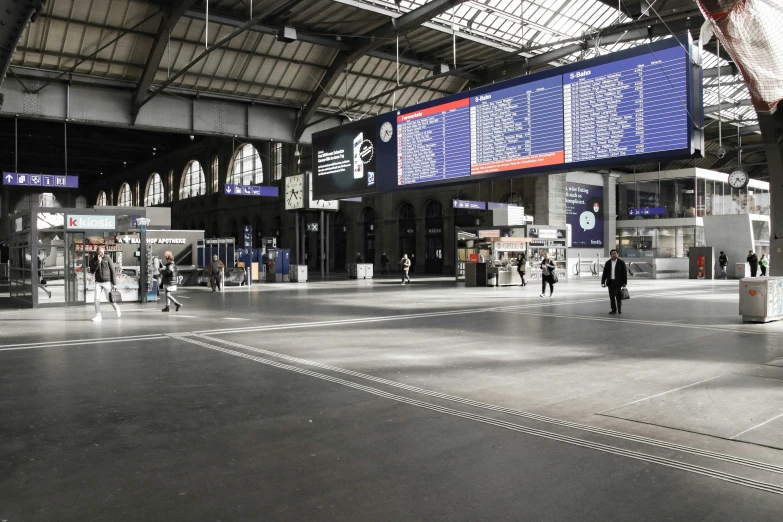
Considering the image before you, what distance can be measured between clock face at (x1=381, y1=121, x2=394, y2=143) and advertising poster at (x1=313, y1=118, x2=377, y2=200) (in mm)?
319

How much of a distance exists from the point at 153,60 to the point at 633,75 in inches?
746

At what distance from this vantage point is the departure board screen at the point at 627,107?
40.7 feet

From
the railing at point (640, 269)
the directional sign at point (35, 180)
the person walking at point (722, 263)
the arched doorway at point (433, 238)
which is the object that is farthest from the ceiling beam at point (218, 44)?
the person walking at point (722, 263)

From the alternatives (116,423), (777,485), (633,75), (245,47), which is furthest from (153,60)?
(777,485)

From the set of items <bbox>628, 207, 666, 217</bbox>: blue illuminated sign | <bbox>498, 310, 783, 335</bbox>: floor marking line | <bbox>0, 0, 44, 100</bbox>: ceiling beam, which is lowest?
<bbox>498, 310, 783, 335</bbox>: floor marking line

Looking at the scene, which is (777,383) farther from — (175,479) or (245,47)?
(245,47)

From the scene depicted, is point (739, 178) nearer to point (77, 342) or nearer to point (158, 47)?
point (158, 47)

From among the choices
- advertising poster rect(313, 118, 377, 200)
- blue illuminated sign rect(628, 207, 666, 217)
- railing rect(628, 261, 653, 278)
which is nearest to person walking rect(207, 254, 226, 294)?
advertising poster rect(313, 118, 377, 200)

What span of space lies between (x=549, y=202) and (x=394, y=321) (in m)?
25.4

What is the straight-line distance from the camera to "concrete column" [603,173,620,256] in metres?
41.1

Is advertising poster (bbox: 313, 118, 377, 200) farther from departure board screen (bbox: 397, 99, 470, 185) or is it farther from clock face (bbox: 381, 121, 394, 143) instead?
departure board screen (bbox: 397, 99, 470, 185)

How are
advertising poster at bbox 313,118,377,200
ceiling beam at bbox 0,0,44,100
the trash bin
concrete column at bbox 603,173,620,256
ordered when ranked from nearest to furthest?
ceiling beam at bbox 0,0,44,100 < the trash bin < advertising poster at bbox 313,118,377,200 < concrete column at bbox 603,173,620,256

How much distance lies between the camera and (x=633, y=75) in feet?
42.8

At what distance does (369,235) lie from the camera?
47312 mm
